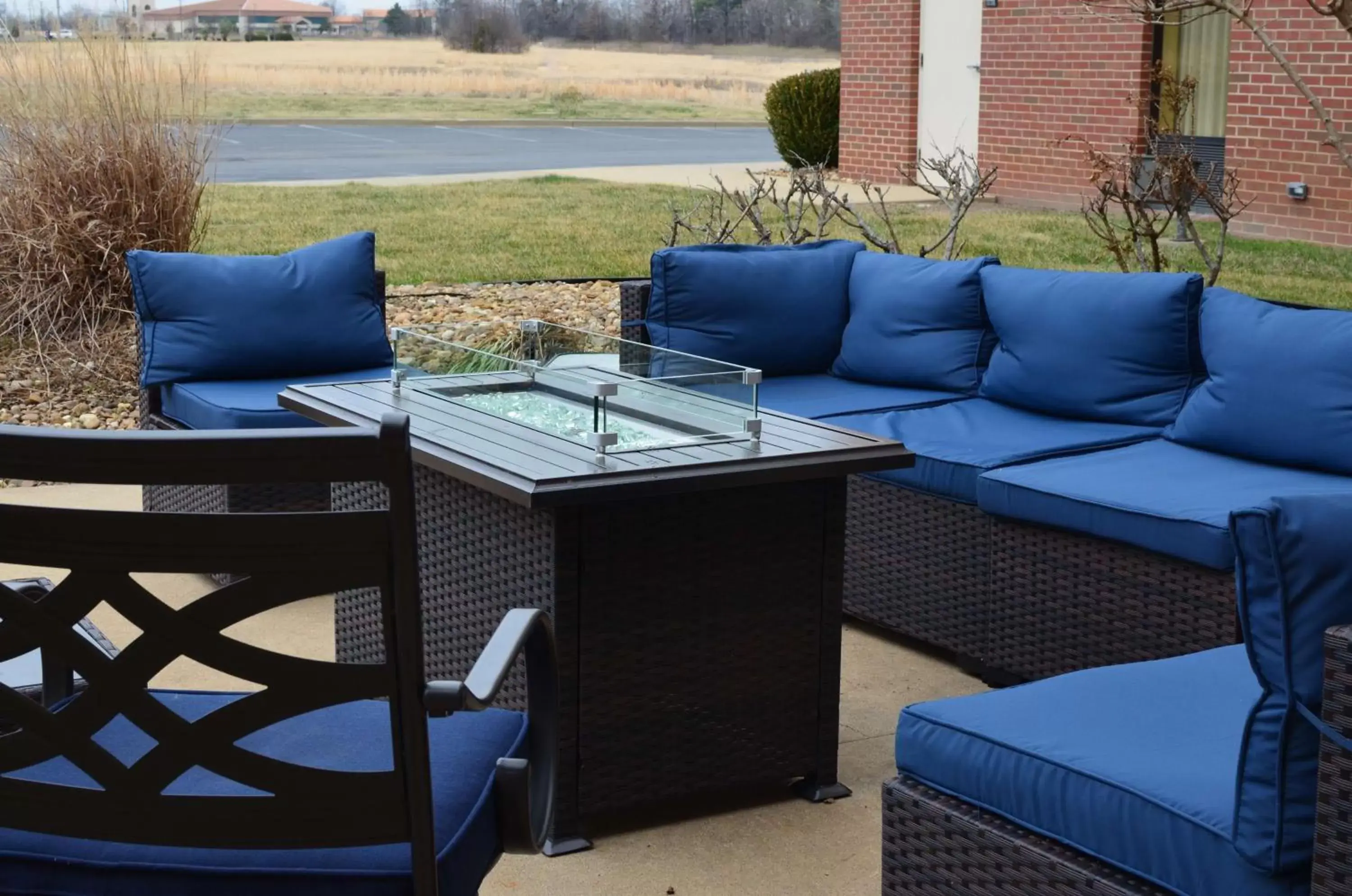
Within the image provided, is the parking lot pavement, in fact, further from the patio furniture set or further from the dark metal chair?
the dark metal chair

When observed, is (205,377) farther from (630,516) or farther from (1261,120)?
(1261,120)

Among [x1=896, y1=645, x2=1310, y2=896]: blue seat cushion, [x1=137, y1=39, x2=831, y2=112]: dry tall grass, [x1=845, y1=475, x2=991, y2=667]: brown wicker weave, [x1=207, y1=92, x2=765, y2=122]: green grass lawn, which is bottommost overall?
[x1=845, y1=475, x2=991, y2=667]: brown wicker weave

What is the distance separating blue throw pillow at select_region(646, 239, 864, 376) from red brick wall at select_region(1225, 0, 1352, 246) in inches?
197

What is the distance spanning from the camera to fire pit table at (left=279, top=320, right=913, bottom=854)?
9.28 feet

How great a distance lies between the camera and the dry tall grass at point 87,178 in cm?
642

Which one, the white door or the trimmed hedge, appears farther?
the trimmed hedge

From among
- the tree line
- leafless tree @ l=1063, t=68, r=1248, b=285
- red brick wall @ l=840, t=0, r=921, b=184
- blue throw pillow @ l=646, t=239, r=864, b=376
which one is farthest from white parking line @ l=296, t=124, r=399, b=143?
the tree line

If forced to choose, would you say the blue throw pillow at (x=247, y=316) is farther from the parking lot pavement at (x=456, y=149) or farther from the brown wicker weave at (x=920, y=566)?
the parking lot pavement at (x=456, y=149)

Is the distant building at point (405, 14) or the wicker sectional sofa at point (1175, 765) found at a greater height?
the distant building at point (405, 14)

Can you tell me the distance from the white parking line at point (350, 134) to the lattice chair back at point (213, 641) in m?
18.6

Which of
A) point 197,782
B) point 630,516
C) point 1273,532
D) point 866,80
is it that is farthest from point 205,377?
point 866,80

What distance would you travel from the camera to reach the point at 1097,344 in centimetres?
418

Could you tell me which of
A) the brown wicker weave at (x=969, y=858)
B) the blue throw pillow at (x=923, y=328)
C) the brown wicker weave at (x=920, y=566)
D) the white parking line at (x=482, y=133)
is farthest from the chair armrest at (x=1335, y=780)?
the white parking line at (x=482, y=133)

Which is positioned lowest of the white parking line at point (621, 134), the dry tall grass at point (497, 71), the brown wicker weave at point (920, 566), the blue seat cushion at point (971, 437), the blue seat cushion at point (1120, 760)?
the brown wicker weave at point (920, 566)
